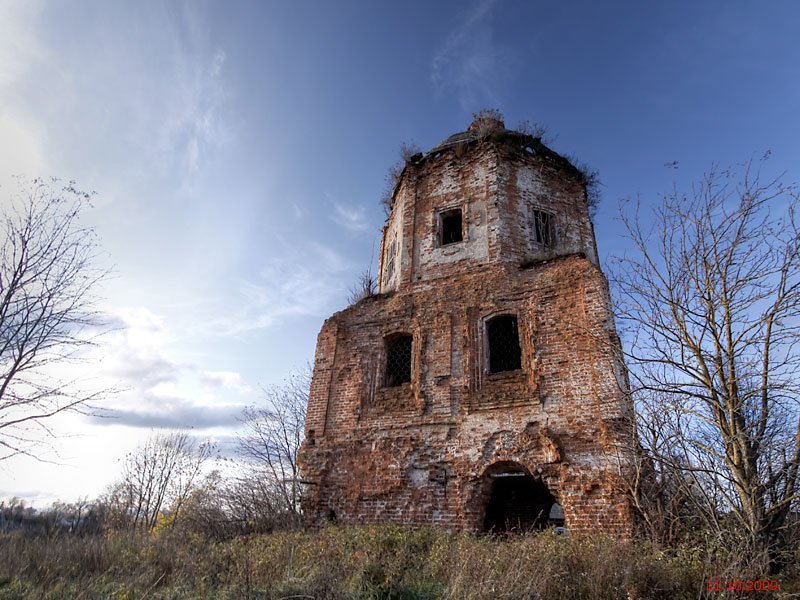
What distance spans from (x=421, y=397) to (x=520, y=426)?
2102 millimetres

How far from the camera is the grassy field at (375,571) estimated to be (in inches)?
185

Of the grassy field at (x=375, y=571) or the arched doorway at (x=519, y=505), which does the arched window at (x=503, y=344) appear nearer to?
the arched doorway at (x=519, y=505)

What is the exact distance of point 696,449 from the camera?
6.25 metres

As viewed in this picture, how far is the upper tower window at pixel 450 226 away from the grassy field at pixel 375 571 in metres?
7.32

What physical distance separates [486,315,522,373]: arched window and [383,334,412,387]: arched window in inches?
73.8

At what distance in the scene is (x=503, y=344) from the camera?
10.2 metres

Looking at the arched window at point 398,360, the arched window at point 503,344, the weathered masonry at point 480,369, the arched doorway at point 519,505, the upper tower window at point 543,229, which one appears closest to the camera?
the weathered masonry at point 480,369

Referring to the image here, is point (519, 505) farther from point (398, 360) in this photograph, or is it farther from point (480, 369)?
point (398, 360)

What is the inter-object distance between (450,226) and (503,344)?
385 cm

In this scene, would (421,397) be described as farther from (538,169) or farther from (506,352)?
(538,169)

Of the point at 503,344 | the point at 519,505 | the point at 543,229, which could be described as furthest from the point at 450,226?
the point at 519,505

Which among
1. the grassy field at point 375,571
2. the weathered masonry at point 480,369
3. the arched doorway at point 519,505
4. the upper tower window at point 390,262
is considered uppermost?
the upper tower window at point 390,262
